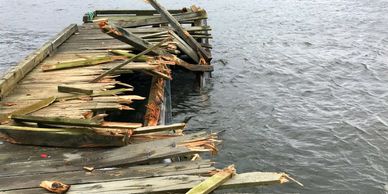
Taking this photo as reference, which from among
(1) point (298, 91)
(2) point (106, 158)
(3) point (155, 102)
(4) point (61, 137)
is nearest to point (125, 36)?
(3) point (155, 102)

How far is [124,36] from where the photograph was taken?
984 centimetres

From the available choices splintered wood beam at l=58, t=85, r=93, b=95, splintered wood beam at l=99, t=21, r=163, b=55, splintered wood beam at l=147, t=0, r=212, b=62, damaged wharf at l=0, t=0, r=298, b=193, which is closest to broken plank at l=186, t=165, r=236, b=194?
damaged wharf at l=0, t=0, r=298, b=193

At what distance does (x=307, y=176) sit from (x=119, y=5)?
23491 millimetres

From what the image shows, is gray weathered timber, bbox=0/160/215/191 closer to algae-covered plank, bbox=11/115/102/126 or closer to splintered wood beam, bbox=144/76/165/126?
algae-covered plank, bbox=11/115/102/126

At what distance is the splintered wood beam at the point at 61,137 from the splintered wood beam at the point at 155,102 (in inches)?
75.4

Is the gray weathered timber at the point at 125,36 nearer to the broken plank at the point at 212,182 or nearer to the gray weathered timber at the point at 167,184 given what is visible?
the gray weathered timber at the point at 167,184

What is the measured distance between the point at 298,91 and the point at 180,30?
4.30m

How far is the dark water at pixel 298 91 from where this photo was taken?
927 cm

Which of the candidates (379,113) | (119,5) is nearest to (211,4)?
(119,5)

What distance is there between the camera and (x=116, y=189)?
16.3ft

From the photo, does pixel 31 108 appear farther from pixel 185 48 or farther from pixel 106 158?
pixel 185 48

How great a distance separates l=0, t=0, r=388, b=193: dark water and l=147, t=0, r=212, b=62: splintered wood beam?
1.29m

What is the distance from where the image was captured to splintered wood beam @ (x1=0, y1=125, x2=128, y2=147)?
5930mm

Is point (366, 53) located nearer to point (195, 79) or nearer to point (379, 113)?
point (379, 113)
